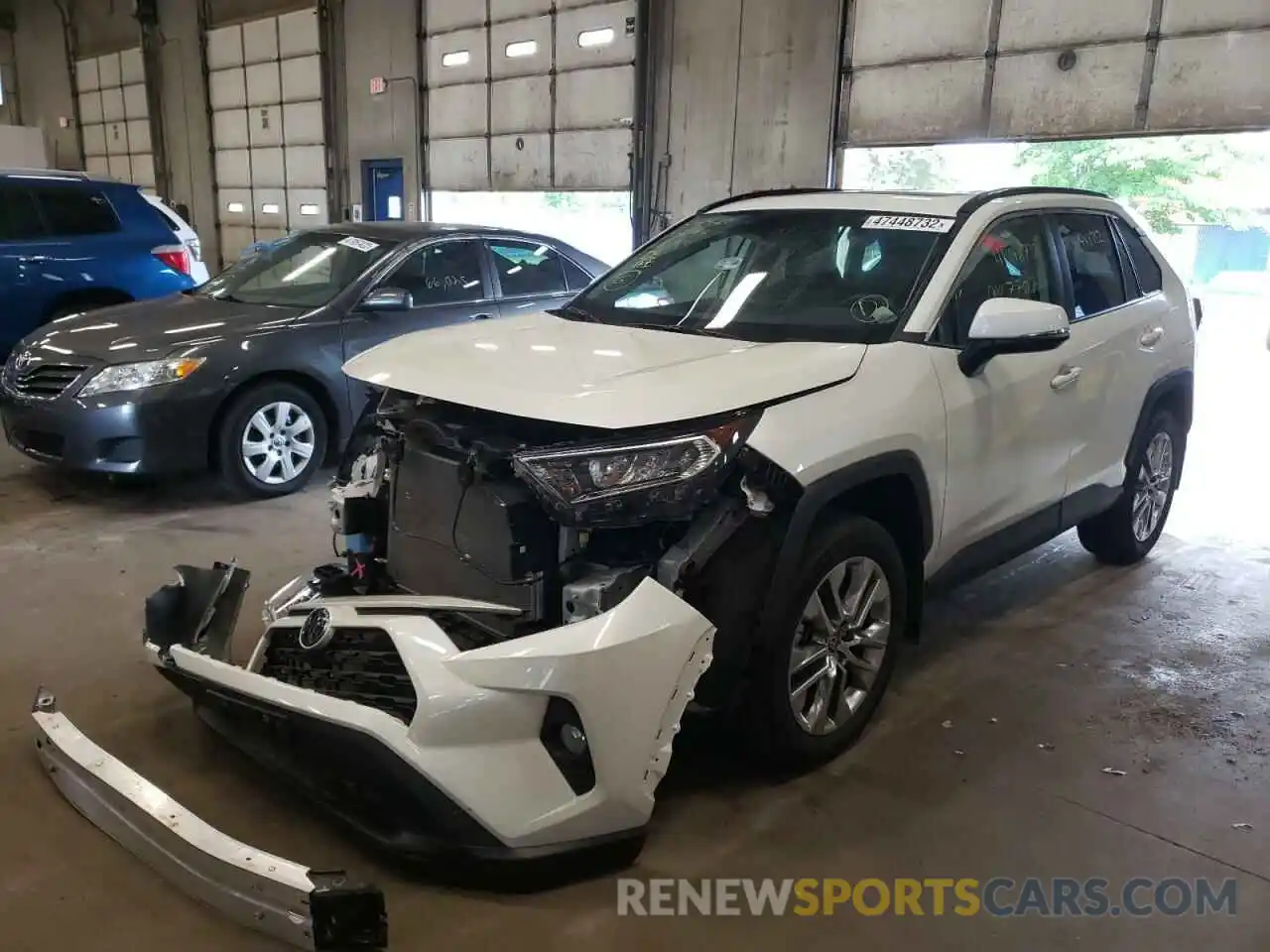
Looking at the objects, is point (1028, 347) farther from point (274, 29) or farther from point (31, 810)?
point (274, 29)

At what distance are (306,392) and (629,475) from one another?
12.2 ft

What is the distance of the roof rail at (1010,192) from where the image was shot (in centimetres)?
340

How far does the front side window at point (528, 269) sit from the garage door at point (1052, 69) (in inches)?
148

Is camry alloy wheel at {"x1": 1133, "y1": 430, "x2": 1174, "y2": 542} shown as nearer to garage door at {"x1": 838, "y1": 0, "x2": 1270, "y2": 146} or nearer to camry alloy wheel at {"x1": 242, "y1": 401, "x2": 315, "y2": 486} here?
garage door at {"x1": 838, "y1": 0, "x2": 1270, "y2": 146}

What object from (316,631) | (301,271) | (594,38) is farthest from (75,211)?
(316,631)

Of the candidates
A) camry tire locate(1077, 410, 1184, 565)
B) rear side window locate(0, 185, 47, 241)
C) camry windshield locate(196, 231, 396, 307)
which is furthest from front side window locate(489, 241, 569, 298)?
rear side window locate(0, 185, 47, 241)

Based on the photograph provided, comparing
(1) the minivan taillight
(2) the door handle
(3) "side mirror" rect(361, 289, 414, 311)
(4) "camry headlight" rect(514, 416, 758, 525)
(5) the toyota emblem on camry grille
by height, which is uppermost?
(1) the minivan taillight

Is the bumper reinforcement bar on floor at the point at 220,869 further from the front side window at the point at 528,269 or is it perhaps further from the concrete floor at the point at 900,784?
the front side window at the point at 528,269

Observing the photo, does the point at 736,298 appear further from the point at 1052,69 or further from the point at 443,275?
the point at 1052,69

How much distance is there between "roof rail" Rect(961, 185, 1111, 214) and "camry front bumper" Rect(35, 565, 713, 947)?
1953 millimetres

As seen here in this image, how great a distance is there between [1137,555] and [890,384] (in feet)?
8.67

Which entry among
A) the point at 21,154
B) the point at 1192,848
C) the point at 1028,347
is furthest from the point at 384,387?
the point at 21,154

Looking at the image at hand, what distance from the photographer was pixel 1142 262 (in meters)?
4.36

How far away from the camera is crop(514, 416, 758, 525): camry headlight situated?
237cm
